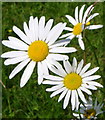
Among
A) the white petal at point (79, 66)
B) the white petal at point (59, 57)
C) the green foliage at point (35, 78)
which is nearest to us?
the white petal at point (59, 57)

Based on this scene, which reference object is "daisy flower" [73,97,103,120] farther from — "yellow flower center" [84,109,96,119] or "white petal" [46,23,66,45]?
"white petal" [46,23,66,45]

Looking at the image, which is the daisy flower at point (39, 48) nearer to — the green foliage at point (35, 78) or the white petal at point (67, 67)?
the white petal at point (67, 67)

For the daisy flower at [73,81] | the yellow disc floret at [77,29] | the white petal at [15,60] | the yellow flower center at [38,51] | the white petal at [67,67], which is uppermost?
the yellow disc floret at [77,29]

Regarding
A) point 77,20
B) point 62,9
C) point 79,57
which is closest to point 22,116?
point 79,57

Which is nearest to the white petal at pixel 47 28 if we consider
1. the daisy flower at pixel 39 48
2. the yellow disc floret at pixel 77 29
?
the daisy flower at pixel 39 48

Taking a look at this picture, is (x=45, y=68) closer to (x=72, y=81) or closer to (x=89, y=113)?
(x=72, y=81)
